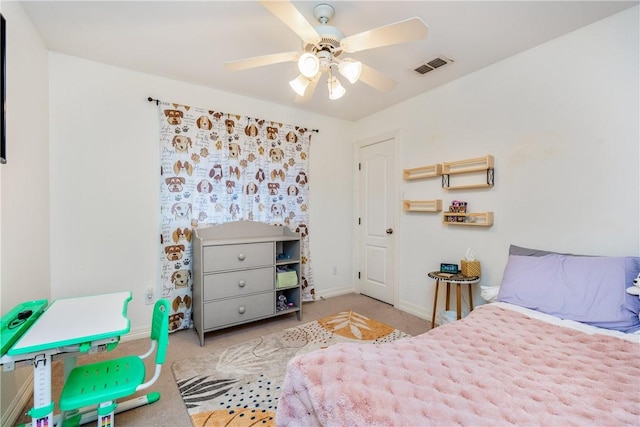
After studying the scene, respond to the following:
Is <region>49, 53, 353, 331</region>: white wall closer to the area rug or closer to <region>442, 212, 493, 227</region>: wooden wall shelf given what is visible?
the area rug

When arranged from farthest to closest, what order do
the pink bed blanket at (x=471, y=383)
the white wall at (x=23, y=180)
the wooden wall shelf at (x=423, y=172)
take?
1. the wooden wall shelf at (x=423, y=172)
2. the white wall at (x=23, y=180)
3. the pink bed blanket at (x=471, y=383)

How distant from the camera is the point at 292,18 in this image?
1.42 meters

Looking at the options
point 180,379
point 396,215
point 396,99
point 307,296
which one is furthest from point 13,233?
point 396,99

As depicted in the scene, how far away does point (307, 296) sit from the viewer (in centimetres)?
362

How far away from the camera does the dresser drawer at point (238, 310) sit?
2.59 m

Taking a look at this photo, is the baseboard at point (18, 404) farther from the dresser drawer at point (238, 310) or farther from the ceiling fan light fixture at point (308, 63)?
the ceiling fan light fixture at point (308, 63)

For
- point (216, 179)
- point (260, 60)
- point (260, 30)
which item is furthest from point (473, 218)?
point (216, 179)

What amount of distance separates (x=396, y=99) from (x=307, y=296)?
262 centimetres

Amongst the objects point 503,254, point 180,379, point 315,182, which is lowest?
point 180,379

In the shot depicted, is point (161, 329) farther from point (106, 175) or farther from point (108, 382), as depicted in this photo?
point (106, 175)

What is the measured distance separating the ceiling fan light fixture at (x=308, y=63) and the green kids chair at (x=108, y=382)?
1.53 meters

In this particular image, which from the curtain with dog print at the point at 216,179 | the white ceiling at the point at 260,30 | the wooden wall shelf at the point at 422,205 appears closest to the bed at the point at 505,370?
the wooden wall shelf at the point at 422,205

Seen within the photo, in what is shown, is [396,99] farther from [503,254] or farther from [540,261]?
[540,261]

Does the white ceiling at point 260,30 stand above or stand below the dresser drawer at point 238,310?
above
